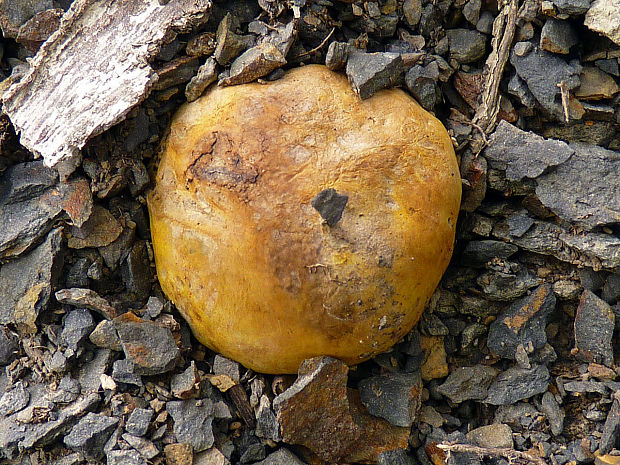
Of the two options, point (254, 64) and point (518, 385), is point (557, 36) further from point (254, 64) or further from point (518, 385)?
point (518, 385)

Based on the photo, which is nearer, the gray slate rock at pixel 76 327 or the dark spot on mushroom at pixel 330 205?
the dark spot on mushroom at pixel 330 205

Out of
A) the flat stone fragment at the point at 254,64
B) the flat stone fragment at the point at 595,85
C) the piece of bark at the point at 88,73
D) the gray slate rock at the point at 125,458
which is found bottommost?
the gray slate rock at the point at 125,458

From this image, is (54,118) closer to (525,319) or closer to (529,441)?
(525,319)

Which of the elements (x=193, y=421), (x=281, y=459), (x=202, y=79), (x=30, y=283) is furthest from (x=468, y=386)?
(x=30, y=283)

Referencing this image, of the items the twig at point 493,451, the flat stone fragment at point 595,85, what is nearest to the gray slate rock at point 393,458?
the twig at point 493,451

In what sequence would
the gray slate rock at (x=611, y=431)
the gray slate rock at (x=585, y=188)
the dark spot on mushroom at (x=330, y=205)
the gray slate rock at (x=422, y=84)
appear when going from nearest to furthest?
the dark spot on mushroom at (x=330, y=205)
the gray slate rock at (x=611, y=431)
the gray slate rock at (x=585, y=188)
the gray slate rock at (x=422, y=84)

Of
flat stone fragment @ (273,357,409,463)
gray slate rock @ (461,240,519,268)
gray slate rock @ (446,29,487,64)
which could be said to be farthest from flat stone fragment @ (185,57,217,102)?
gray slate rock @ (461,240,519,268)

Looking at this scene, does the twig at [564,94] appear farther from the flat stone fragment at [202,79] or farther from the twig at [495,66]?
the flat stone fragment at [202,79]
